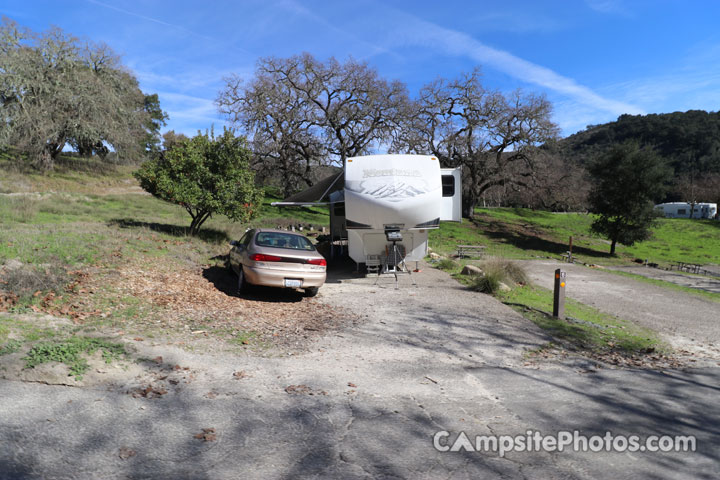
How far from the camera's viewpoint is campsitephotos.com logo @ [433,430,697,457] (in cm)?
354

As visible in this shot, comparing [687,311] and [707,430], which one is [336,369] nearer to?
[707,430]

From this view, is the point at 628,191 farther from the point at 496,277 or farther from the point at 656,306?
the point at 496,277

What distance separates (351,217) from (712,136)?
302 feet

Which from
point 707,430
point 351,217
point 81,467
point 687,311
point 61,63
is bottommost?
point 687,311

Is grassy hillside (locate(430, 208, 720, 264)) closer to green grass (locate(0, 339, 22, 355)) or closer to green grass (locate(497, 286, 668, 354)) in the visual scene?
green grass (locate(497, 286, 668, 354))

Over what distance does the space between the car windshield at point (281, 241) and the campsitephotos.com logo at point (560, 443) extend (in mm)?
6130

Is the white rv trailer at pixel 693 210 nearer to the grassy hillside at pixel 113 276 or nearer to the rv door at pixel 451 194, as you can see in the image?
the rv door at pixel 451 194

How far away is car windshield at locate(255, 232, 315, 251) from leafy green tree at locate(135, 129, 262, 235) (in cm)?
469

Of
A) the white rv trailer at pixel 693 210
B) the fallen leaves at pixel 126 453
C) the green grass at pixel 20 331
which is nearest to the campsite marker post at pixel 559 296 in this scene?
the fallen leaves at pixel 126 453

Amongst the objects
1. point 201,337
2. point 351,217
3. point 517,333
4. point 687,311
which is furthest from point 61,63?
point 687,311

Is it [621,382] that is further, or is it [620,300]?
[620,300]

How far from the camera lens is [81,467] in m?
2.91

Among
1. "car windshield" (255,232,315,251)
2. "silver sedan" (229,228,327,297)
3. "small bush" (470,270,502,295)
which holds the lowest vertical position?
"small bush" (470,270,502,295)

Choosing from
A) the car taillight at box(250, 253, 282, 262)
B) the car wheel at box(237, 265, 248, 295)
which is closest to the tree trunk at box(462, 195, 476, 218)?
the car wheel at box(237, 265, 248, 295)
